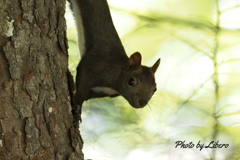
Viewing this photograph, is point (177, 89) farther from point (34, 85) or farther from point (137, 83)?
point (34, 85)

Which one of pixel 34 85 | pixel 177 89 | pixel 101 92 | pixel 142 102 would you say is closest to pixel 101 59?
pixel 101 92

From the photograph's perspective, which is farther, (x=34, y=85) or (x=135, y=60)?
(x=135, y=60)

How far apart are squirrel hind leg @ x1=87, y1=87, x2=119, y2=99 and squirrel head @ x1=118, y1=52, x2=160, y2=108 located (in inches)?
5.2

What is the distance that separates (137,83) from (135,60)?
0.13m

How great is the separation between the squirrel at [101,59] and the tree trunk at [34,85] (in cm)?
65

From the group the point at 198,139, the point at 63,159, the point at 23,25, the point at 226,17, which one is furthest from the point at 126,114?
the point at 23,25

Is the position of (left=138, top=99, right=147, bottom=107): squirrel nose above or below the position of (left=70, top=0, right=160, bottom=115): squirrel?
below

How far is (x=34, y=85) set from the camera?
1.50 metres

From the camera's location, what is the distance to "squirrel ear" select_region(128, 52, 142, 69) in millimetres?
2209

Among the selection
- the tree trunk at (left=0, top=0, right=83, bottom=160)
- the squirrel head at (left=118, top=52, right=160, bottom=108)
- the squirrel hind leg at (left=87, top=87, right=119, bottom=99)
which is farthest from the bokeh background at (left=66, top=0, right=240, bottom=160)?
the tree trunk at (left=0, top=0, right=83, bottom=160)

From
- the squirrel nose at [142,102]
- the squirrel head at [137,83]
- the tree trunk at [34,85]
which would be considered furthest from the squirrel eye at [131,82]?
the tree trunk at [34,85]

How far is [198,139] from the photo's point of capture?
112 inches

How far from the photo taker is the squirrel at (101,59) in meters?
2.27

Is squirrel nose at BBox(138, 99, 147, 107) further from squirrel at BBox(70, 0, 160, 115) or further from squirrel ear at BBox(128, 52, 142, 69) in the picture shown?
squirrel ear at BBox(128, 52, 142, 69)
